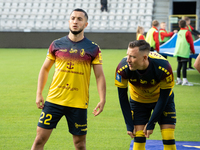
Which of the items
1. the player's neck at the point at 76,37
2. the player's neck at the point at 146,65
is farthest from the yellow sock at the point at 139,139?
the player's neck at the point at 76,37

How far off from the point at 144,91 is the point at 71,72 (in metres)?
0.81

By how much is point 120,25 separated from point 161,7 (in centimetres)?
377

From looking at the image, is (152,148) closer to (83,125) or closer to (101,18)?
A: (83,125)

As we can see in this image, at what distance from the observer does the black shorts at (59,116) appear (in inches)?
131

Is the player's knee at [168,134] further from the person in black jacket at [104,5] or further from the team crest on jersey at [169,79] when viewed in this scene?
the person in black jacket at [104,5]

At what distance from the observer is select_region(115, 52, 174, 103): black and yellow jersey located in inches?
128

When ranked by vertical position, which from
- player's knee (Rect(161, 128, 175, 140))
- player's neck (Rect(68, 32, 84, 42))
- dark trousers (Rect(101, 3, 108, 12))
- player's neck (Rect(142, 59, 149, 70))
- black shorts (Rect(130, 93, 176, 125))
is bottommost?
player's knee (Rect(161, 128, 175, 140))

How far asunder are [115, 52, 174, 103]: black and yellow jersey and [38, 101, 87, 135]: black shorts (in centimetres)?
52

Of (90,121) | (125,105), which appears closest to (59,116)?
(125,105)

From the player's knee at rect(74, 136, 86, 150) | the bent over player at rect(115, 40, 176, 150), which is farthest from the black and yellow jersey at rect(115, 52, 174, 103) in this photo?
the player's knee at rect(74, 136, 86, 150)

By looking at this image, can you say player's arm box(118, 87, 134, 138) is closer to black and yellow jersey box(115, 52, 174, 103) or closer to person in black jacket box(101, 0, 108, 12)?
black and yellow jersey box(115, 52, 174, 103)

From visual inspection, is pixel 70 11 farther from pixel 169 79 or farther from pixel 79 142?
pixel 169 79

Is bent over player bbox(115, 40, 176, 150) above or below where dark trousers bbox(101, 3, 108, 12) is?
below

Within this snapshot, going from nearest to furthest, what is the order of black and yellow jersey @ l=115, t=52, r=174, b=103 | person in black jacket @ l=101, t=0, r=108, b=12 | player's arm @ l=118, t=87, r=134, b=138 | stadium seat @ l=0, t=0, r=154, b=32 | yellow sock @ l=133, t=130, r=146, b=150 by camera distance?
black and yellow jersey @ l=115, t=52, r=174, b=103 < player's arm @ l=118, t=87, r=134, b=138 < yellow sock @ l=133, t=130, r=146, b=150 < stadium seat @ l=0, t=0, r=154, b=32 < person in black jacket @ l=101, t=0, r=108, b=12
